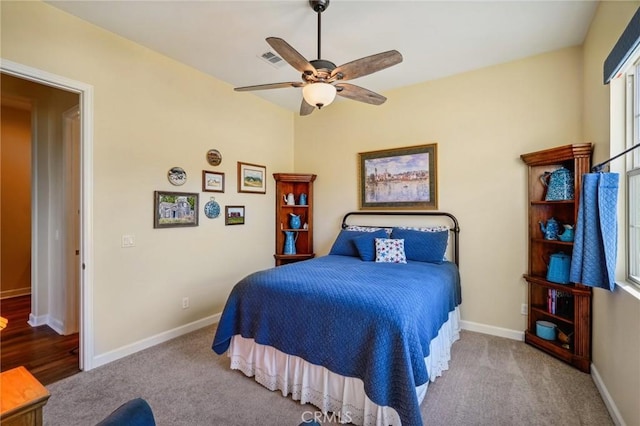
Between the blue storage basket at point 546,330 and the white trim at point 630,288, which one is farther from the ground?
the white trim at point 630,288

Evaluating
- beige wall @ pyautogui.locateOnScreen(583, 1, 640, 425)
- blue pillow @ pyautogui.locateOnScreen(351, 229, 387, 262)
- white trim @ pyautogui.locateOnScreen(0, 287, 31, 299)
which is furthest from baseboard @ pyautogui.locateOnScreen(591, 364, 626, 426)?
white trim @ pyautogui.locateOnScreen(0, 287, 31, 299)

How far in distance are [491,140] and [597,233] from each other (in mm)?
1631

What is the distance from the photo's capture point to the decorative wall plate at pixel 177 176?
3260 mm

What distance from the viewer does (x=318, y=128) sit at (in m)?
4.70

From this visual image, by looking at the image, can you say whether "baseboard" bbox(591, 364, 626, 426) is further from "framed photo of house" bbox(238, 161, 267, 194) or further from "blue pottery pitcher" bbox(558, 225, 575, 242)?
"framed photo of house" bbox(238, 161, 267, 194)

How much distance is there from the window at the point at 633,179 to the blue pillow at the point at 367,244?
2.08 metres

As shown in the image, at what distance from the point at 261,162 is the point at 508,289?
11.5ft

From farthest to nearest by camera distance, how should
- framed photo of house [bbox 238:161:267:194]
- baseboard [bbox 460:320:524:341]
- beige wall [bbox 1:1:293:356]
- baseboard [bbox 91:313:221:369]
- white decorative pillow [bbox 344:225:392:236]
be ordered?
1. framed photo of house [bbox 238:161:267:194]
2. white decorative pillow [bbox 344:225:392:236]
3. baseboard [bbox 460:320:524:341]
4. baseboard [bbox 91:313:221:369]
5. beige wall [bbox 1:1:293:356]

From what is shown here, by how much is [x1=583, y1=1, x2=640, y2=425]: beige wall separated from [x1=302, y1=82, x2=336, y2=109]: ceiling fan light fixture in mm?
1857

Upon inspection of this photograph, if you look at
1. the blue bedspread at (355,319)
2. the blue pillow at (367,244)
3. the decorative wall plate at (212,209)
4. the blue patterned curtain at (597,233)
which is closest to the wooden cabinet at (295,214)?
the decorative wall plate at (212,209)

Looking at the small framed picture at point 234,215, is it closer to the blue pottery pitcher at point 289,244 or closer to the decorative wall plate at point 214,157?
the decorative wall plate at point 214,157

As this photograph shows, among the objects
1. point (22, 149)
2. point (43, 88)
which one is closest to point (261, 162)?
point (43, 88)

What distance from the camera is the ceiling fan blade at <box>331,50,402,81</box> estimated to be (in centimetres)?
199

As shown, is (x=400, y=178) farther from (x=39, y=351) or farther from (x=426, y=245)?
(x=39, y=351)
